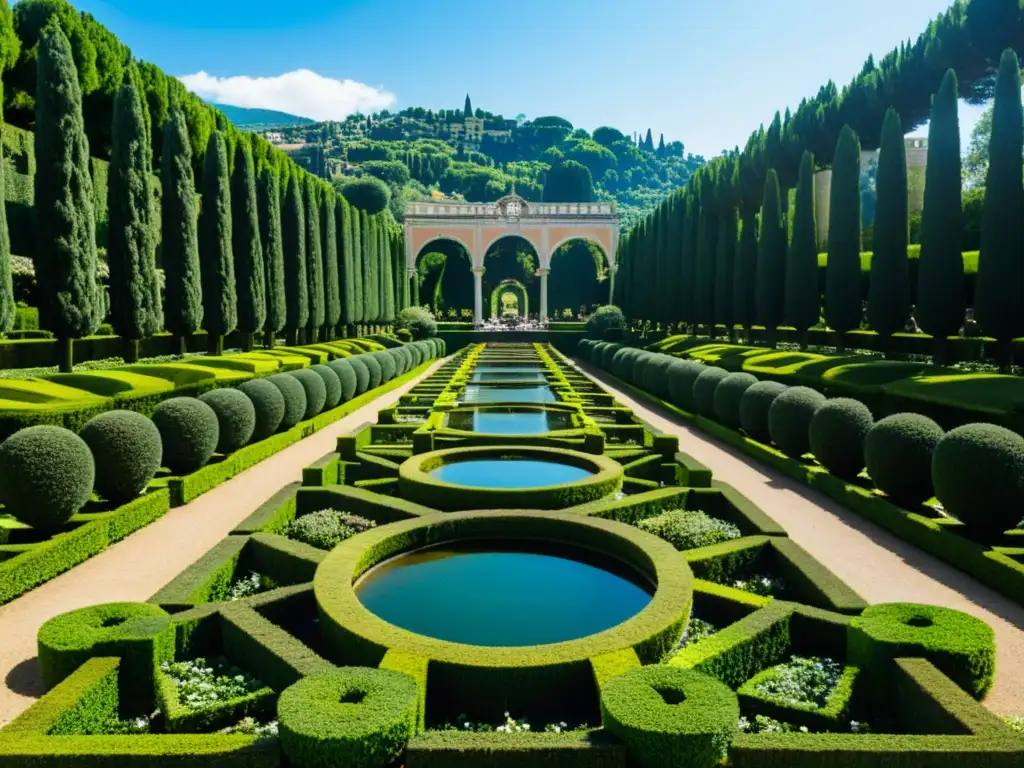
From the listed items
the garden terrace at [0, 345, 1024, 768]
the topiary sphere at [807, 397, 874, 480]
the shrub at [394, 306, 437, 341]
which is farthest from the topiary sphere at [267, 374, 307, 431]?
the shrub at [394, 306, 437, 341]

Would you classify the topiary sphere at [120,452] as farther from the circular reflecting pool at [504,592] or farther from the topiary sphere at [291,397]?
the topiary sphere at [291,397]

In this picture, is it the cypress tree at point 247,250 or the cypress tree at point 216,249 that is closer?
the cypress tree at point 216,249

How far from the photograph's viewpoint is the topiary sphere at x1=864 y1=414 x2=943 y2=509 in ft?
26.3

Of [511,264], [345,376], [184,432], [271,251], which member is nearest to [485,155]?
[511,264]

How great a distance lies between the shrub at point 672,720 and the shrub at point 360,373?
617 inches

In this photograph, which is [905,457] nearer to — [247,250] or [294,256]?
[247,250]

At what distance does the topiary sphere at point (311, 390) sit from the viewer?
1476cm

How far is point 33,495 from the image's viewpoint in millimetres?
6824

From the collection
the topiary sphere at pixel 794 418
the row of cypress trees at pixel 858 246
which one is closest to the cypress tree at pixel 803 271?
the row of cypress trees at pixel 858 246

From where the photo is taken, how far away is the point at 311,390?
14.9 metres

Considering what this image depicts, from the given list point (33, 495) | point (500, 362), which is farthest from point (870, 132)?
point (33, 495)

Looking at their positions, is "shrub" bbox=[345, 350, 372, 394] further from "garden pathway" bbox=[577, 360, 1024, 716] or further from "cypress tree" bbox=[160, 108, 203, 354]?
"garden pathway" bbox=[577, 360, 1024, 716]

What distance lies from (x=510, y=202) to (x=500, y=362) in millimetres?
25605

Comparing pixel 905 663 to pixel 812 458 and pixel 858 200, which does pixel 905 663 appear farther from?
pixel 858 200
